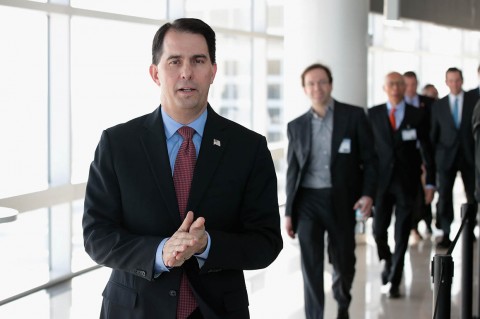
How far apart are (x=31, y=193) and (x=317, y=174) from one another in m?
3.06

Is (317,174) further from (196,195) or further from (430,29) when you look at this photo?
(430,29)

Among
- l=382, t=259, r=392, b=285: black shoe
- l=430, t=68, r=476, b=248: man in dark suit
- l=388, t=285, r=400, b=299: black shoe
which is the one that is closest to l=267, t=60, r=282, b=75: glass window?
l=430, t=68, r=476, b=248: man in dark suit

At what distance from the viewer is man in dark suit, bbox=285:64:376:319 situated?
6512 mm

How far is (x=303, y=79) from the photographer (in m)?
6.62

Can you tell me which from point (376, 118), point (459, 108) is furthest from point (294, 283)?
point (459, 108)

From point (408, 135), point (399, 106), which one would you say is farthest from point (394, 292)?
point (399, 106)

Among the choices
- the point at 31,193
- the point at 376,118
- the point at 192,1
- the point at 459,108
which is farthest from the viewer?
the point at 192,1

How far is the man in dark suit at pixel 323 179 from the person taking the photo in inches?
256

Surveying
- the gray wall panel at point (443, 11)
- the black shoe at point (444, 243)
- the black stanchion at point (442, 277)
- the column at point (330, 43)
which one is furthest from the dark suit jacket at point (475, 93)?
the black stanchion at point (442, 277)

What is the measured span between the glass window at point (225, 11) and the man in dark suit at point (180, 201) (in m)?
11.2

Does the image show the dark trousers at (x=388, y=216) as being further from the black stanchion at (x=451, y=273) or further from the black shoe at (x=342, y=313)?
the black stanchion at (x=451, y=273)

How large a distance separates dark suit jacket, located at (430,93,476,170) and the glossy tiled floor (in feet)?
4.21

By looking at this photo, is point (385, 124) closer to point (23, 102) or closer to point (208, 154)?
point (23, 102)

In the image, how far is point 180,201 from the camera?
2.82 meters
